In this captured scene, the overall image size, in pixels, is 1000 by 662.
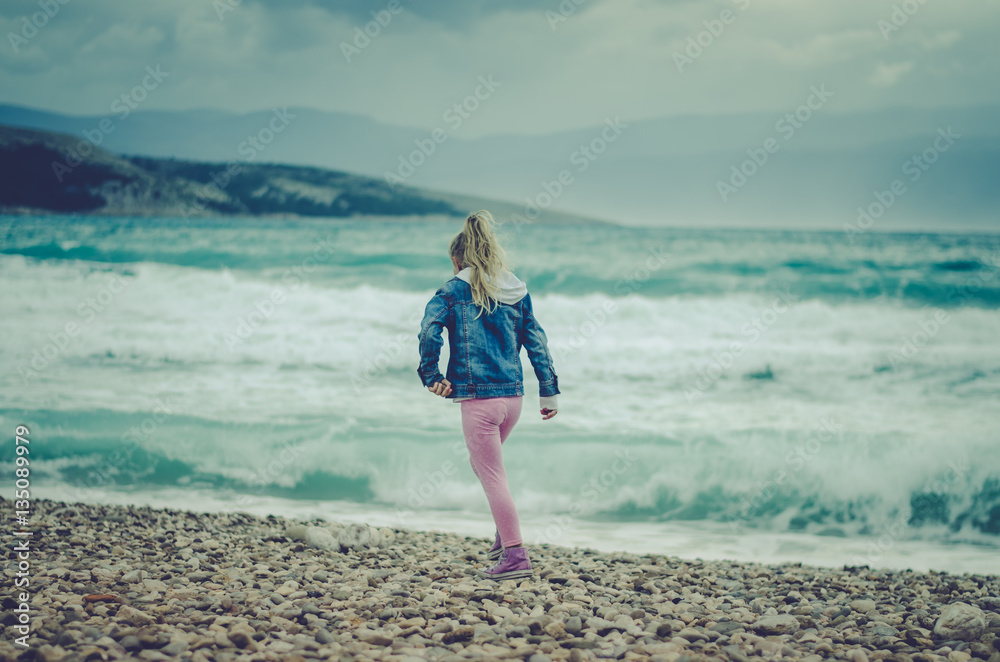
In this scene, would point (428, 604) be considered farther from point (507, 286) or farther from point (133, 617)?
point (507, 286)

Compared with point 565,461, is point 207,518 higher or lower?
lower

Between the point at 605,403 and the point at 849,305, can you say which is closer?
the point at 605,403

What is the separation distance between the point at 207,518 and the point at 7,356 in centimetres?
971

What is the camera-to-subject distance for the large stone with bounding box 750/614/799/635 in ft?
11.4

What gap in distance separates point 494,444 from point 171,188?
150 ft

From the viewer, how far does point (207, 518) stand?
19.2 ft

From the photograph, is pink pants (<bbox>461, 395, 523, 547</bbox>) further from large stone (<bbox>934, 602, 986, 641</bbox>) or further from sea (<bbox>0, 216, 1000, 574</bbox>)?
large stone (<bbox>934, 602, 986, 641</bbox>)

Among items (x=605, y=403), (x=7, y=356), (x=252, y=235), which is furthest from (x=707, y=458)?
(x=252, y=235)

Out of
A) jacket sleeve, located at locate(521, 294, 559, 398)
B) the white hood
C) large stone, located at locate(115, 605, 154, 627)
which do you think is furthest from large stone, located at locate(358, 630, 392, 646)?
the white hood

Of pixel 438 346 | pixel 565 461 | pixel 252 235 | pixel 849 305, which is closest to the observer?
pixel 438 346

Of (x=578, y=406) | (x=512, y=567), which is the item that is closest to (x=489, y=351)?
(x=512, y=567)

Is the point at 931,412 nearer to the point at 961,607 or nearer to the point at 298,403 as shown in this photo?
the point at 961,607

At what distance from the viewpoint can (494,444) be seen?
4.05 m

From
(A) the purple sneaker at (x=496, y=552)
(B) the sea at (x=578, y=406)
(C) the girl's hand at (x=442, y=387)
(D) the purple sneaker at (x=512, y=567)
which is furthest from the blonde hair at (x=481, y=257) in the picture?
(A) the purple sneaker at (x=496, y=552)
